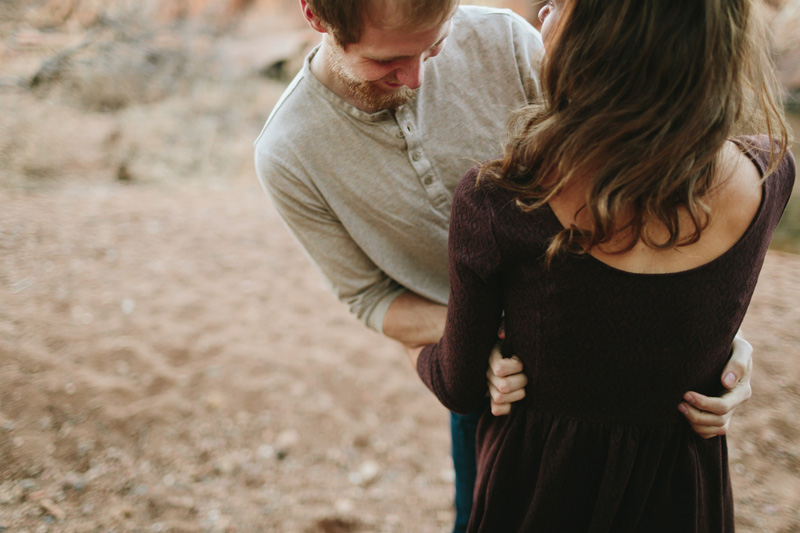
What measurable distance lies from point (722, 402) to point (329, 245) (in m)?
1.06

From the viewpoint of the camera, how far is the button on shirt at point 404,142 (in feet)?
5.01

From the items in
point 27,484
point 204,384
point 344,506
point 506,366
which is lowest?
point 204,384

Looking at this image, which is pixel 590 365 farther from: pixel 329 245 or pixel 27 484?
pixel 27 484

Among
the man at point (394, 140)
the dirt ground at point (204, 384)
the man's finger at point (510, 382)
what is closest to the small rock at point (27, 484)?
the dirt ground at point (204, 384)

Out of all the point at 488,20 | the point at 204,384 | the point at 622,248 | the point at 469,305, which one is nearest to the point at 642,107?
the point at 622,248

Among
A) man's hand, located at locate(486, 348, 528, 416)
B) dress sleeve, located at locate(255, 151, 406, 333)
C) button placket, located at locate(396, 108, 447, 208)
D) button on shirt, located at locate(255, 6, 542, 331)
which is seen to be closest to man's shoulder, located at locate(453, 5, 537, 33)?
button on shirt, located at locate(255, 6, 542, 331)

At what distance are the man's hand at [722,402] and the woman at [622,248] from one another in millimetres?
28

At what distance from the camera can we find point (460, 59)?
1.58m

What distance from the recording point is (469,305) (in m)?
1.14

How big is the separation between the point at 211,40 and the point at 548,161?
982 cm

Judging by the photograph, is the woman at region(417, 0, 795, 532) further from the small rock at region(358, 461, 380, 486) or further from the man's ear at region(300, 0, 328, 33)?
the small rock at region(358, 461, 380, 486)

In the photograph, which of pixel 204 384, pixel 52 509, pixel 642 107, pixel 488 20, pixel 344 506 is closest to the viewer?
pixel 642 107

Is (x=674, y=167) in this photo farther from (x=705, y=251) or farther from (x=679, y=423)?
(x=679, y=423)

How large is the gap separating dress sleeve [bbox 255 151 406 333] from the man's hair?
1.37 ft
